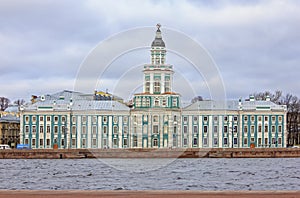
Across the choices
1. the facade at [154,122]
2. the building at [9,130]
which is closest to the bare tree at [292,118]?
the facade at [154,122]

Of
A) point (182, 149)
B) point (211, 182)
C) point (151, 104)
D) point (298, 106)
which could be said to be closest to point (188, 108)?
point (151, 104)

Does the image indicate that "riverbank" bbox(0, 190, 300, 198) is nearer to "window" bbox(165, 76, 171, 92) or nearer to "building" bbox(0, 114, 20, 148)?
"window" bbox(165, 76, 171, 92)

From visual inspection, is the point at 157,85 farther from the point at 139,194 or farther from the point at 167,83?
the point at 139,194

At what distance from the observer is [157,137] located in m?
71.8

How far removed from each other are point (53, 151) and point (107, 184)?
1628 inches

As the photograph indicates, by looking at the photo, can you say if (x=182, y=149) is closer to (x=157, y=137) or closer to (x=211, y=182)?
(x=157, y=137)

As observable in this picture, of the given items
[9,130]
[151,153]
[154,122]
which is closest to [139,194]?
[151,153]

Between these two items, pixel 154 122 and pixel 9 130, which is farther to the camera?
pixel 9 130

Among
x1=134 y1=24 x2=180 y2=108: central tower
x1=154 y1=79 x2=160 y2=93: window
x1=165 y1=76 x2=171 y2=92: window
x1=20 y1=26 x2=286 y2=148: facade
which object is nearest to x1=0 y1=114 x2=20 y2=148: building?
x1=20 y1=26 x2=286 y2=148: facade

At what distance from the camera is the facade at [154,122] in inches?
2776

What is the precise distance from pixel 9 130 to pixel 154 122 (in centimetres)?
2315

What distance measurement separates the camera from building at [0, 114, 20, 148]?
8425 centimetres

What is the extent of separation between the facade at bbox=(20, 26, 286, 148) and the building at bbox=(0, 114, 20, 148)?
11149 mm

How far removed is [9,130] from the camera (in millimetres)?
85750
